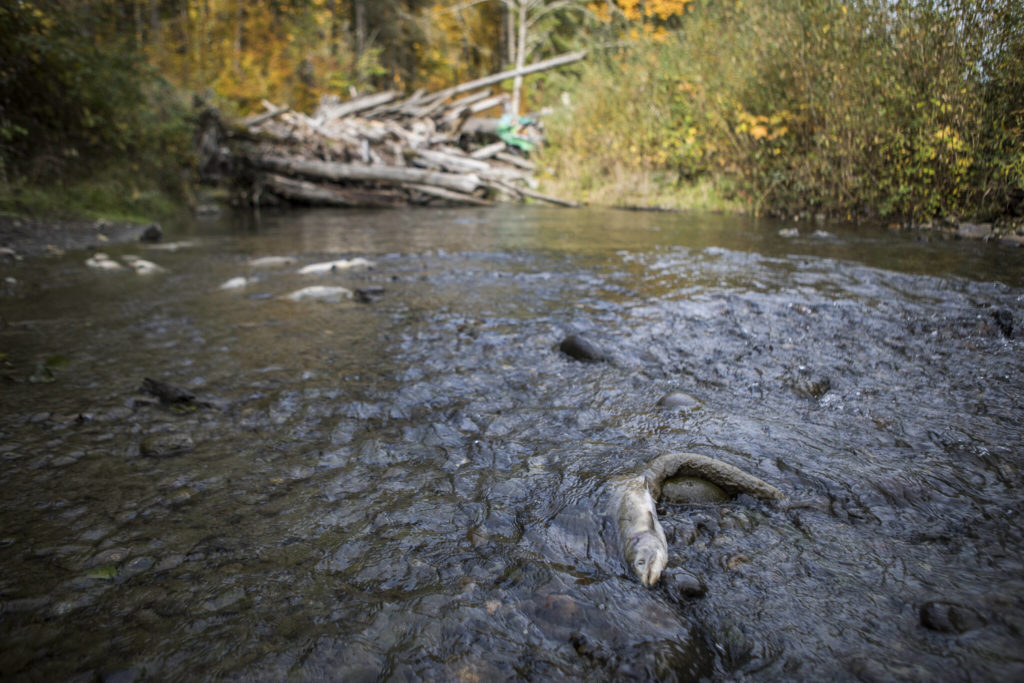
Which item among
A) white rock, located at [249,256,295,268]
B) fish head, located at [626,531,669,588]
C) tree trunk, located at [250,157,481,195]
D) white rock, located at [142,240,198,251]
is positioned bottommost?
fish head, located at [626,531,669,588]

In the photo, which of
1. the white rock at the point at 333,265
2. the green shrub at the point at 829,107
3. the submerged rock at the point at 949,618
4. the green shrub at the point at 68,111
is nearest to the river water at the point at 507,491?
the submerged rock at the point at 949,618

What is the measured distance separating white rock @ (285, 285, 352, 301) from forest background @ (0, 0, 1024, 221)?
514 centimetres

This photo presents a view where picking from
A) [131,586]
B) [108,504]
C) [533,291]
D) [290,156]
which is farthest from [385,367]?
[290,156]

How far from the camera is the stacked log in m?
12.5

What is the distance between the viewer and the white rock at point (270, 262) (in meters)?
5.53

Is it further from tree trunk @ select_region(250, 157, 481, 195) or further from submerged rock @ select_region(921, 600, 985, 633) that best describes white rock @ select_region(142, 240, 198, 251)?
submerged rock @ select_region(921, 600, 985, 633)

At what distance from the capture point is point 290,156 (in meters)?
13.1

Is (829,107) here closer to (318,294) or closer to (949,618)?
(318,294)

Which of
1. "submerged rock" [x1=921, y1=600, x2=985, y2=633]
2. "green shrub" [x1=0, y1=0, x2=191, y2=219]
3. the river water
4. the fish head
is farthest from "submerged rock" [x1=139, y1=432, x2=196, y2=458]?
"green shrub" [x1=0, y1=0, x2=191, y2=219]

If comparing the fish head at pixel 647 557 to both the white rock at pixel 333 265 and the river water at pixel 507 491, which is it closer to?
the river water at pixel 507 491

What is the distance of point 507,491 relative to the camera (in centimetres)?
163

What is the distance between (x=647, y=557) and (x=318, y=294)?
139 inches

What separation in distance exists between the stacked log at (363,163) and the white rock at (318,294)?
8118mm

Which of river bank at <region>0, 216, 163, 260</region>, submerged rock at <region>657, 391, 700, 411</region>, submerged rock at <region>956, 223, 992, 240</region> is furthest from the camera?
river bank at <region>0, 216, 163, 260</region>
